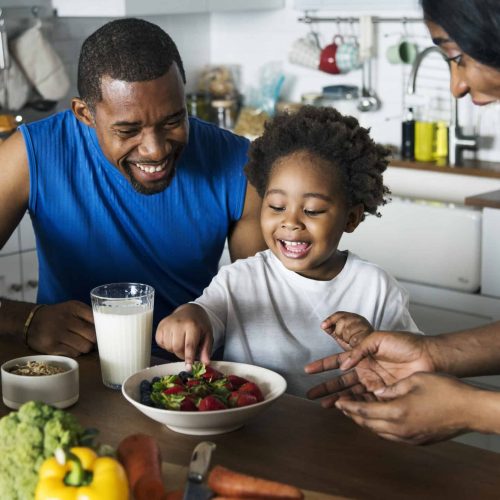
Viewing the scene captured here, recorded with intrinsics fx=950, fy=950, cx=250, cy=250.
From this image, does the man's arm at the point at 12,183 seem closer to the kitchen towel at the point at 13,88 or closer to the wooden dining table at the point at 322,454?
the wooden dining table at the point at 322,454

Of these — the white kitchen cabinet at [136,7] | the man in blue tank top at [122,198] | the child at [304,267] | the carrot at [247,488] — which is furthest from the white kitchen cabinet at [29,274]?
the carrot at [247,488]

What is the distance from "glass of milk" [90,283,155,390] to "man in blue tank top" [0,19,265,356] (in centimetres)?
35

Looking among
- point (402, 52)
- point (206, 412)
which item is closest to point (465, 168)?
point (402, 52)

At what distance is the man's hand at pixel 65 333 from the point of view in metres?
1.80

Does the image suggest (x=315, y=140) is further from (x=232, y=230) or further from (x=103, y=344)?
(x=103, y=344)

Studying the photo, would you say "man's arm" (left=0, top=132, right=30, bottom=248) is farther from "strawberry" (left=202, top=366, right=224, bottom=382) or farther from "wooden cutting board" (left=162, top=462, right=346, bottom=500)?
"wooden cutting board" (left=162, top=462, right=346, bottom=500)

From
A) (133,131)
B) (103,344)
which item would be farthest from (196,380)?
(133,131)

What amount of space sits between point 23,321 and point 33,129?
52 cm

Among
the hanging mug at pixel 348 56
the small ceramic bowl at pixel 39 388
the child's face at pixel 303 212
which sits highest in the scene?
the hanging mug at pixel 348 56

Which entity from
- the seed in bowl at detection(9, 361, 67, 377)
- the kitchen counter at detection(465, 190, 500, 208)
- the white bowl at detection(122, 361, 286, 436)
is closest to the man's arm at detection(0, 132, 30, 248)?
the seed in bowl at detection(9, 361, 67, 377)

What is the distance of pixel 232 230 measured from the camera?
2271mm

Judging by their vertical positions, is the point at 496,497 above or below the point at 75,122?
below

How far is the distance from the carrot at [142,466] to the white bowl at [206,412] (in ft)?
0.65

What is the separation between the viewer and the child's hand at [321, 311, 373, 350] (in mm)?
1631
